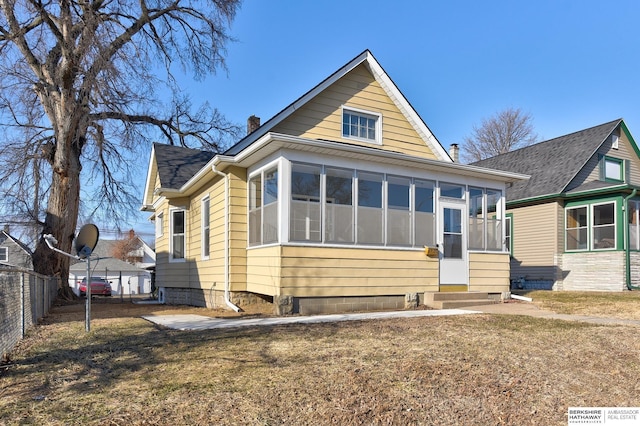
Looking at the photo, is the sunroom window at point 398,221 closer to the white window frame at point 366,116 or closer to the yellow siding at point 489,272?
the yellow siding at point 489,272

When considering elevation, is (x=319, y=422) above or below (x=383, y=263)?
below

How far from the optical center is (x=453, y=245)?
11484mm

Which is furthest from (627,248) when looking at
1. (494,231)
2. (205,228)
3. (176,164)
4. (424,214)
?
(176,164)

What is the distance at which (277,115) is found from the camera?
460 inches

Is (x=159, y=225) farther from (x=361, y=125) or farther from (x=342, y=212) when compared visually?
(x=342, y=212)

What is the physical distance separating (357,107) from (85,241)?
26.0ft

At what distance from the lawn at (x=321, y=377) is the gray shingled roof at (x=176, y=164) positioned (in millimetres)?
7656

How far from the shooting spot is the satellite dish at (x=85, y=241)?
25.0 ft

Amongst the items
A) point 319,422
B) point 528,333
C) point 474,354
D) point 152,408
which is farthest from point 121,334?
point 528,333

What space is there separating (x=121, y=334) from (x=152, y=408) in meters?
3.76

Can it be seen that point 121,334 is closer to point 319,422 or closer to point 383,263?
point 319,422

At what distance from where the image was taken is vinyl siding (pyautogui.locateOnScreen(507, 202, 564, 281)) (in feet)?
55.7

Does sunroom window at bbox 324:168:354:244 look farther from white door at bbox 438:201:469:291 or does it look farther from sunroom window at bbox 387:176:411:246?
white door at bbox 438:201:469:291

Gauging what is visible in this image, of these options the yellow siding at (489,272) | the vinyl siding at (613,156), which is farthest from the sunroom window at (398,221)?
the vinyl siding at (613,156)
